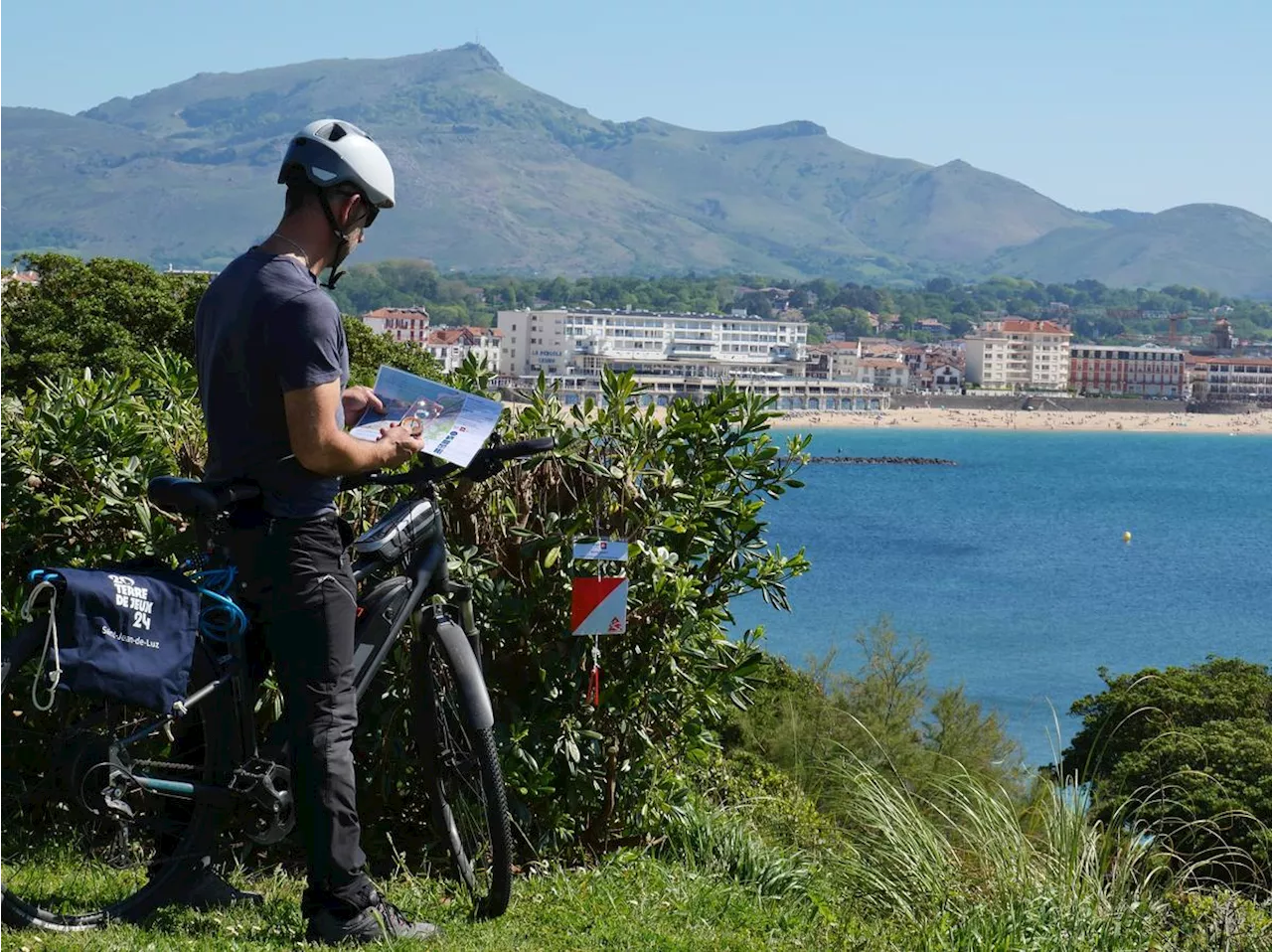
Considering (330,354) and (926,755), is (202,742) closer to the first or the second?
(330,354)

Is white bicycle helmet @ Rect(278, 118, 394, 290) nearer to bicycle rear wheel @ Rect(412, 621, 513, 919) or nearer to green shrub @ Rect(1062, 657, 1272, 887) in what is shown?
bicycle rear wheel @ Rect(412, 621, 513, 919)

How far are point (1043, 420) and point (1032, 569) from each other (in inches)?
4639

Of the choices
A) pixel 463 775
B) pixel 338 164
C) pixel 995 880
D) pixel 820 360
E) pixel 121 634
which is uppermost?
pixel 338 164

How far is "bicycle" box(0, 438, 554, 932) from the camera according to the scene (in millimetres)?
3764

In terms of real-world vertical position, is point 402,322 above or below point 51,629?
above

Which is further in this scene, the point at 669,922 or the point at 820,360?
the point at 820,360

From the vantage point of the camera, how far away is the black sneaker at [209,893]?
402 centimetres

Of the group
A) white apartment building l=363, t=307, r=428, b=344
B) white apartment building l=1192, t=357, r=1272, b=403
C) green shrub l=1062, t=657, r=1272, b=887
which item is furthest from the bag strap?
white apartment building l=1192, t=357, r=1272, b=403

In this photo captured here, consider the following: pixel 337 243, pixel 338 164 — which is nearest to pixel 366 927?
pixel 337 243

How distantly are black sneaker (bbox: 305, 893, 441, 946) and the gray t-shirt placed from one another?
94 cm

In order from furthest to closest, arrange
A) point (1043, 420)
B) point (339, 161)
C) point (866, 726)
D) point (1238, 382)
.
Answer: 1. point (1238, 382)
2. point (1043, 420)
3. point (866, 726)
4. point (339, 161)

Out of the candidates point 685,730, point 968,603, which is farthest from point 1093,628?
point 685,730

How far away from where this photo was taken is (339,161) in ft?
12.1

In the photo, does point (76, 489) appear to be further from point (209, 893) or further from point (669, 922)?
point (669, 922)
